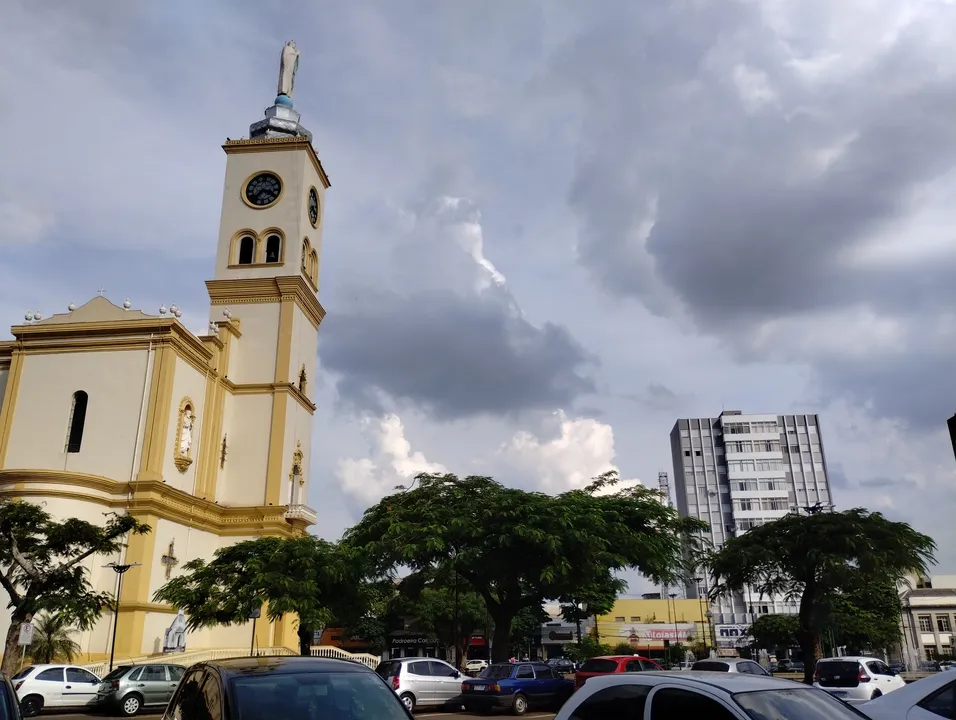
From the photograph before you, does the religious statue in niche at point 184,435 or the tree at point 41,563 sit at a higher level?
the religious statue in niche at point 184,435

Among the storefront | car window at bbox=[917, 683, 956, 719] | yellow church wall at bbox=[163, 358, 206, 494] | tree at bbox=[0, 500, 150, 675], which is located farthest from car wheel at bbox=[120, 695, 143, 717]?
the storefront

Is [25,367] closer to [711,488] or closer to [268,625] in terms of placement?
[268,625]

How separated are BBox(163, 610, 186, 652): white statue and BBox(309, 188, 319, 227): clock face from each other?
2364 centimetres

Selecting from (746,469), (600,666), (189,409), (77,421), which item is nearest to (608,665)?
(600,666)

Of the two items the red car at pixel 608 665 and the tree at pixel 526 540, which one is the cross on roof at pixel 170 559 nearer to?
the tree at pixel 526 540

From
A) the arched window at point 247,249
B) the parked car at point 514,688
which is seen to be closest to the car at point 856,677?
the parked car at point 514,688

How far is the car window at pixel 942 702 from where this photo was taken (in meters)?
6.83

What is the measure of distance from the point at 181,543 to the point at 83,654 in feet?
19.8

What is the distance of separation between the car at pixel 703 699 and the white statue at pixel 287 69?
1957 inches

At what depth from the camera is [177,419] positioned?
34500 mm

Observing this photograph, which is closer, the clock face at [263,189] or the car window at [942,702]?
the car window at [942,702]

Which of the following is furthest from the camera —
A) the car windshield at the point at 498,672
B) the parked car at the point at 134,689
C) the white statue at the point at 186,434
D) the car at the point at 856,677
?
the white statue at the point at 186,434

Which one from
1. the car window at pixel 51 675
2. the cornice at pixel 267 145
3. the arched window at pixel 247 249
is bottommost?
the car window at pixel 51 675

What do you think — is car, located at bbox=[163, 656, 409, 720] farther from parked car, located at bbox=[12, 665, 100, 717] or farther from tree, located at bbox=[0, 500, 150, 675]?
tree, located at bbox=[0, 500, 150, 675]
